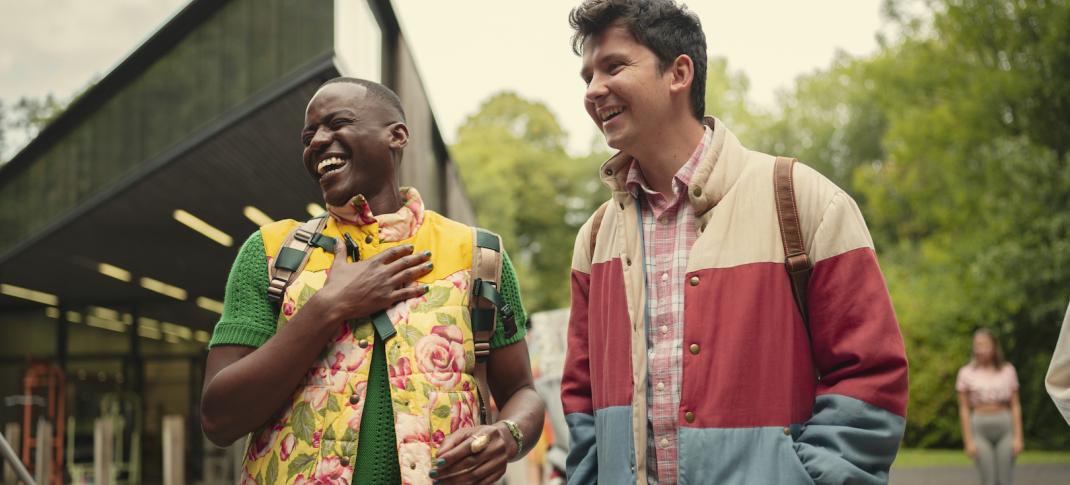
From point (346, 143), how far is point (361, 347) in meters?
0.54

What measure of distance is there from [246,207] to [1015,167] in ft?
51.8

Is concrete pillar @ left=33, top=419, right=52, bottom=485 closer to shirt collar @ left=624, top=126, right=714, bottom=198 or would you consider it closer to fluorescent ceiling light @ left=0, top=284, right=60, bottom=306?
fluorescent ceiling light @ left=0, top=284, right=60, bottom=306

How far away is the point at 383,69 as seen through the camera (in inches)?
451

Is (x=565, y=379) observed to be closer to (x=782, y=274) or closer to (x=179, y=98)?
(x=782, y=274)

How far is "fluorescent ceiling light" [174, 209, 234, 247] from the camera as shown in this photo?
14.3 meters

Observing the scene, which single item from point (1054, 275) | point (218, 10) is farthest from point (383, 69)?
point (1054, 275)

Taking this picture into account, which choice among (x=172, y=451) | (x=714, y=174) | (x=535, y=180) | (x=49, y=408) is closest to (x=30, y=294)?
(x=49, y=408)

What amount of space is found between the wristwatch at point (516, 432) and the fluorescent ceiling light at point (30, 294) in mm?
16537

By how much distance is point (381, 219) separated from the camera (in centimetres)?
283

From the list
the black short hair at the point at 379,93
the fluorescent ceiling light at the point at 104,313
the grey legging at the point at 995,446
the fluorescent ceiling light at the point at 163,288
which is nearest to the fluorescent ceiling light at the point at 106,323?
the fluorescent ceiling light at the point at 104,313

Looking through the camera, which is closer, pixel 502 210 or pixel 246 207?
pixel 246 207

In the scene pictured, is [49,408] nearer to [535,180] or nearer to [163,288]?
[163,288]

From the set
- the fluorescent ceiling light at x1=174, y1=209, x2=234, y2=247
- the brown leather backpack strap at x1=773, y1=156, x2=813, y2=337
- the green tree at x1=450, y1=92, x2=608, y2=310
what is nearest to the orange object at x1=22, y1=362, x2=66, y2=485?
the fluorescent ceiling light at x1=174, y1=209, x2=234, y2=247

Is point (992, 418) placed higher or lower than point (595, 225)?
lower
